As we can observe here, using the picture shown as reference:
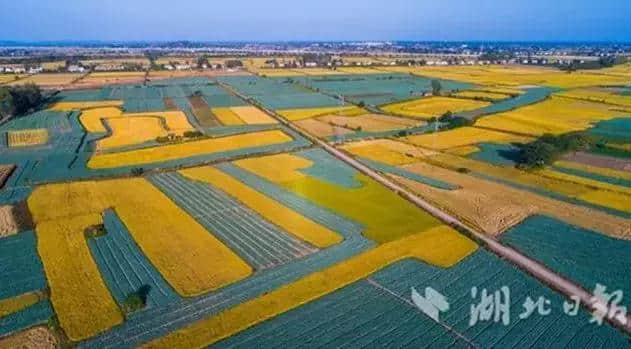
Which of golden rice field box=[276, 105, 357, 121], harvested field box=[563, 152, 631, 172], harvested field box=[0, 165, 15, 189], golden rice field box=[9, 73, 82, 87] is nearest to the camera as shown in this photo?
harvested field box=[0, 165, 15, 189]

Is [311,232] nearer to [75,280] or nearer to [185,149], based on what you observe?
[75,280]

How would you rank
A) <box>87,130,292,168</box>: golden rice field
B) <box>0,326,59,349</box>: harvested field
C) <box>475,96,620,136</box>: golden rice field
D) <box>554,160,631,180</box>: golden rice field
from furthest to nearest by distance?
<box>475,96,620,136</box>: golden rice field < <box>87,130,292,168</box>: golden rice field < <box>554,160,631,180</box>: golden rice field < <box>0,326,59,349</box>: harvested field

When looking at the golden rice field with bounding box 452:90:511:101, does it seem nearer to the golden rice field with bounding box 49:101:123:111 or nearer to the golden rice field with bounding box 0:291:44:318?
the golden rice field with bounding box 49:101:123:111

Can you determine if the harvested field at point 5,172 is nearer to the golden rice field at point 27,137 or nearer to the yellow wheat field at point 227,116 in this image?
the golden rice field at point 27,137

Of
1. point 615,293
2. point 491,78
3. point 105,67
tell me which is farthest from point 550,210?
point 105,67

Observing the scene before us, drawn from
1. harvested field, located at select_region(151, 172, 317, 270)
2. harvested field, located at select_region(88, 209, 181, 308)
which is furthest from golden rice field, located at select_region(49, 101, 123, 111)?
harvested field, located at select_region(88, 209, 181, 308)

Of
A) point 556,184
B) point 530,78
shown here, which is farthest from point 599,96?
point 556,184
